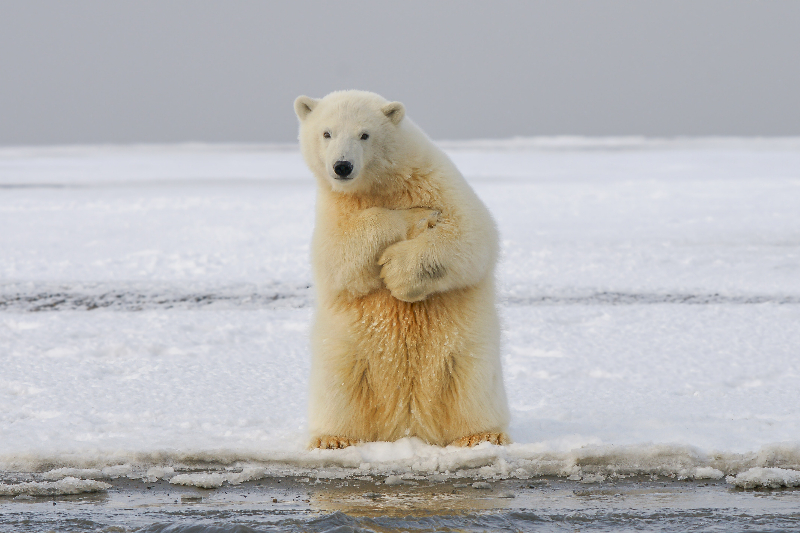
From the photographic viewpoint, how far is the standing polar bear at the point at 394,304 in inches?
128

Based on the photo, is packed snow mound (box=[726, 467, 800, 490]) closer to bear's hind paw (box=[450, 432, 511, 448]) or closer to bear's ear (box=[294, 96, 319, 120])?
bear's hind paw (box=[450, 432, 511, 448])

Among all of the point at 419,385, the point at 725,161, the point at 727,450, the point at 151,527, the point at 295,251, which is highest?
the point at 725,161

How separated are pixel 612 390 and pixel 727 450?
3.74 ft

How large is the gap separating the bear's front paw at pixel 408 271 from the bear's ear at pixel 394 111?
1.67 feet

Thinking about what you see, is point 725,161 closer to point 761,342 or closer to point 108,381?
point 761,342

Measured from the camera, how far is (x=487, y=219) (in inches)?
132

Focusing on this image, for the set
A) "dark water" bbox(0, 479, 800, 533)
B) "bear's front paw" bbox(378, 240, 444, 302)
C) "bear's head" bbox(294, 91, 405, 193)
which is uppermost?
"bear's head" bbox(294, 91, 405, 193)

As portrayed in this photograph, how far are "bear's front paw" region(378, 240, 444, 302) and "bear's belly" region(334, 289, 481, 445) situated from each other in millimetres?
136

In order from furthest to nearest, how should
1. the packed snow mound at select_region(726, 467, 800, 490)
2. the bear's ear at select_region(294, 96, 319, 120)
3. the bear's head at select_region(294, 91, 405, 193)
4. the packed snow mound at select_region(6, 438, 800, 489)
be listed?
the bear's ear at select_region(294, 96, 319, 120) → the bear's head at select_region(294, 91, 405, 193) → the packed snow mound at select_region(6, 438, 800, 489) → the packed snow mound at select_region(726, 467, 800, 490)

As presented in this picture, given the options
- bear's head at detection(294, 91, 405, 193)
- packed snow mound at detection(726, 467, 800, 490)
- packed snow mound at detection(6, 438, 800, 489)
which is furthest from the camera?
bear's head at detection(294, 91, 405, 193)

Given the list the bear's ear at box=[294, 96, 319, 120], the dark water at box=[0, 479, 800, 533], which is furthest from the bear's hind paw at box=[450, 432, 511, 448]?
the bear's ear at box=[294, 96, 319, 120]

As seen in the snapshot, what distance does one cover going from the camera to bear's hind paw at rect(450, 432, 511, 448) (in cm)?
329

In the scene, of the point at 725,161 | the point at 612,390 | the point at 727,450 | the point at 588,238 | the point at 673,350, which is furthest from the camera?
the point at 725,161

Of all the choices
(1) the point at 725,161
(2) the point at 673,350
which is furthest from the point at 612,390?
(1) the point at 725,161
